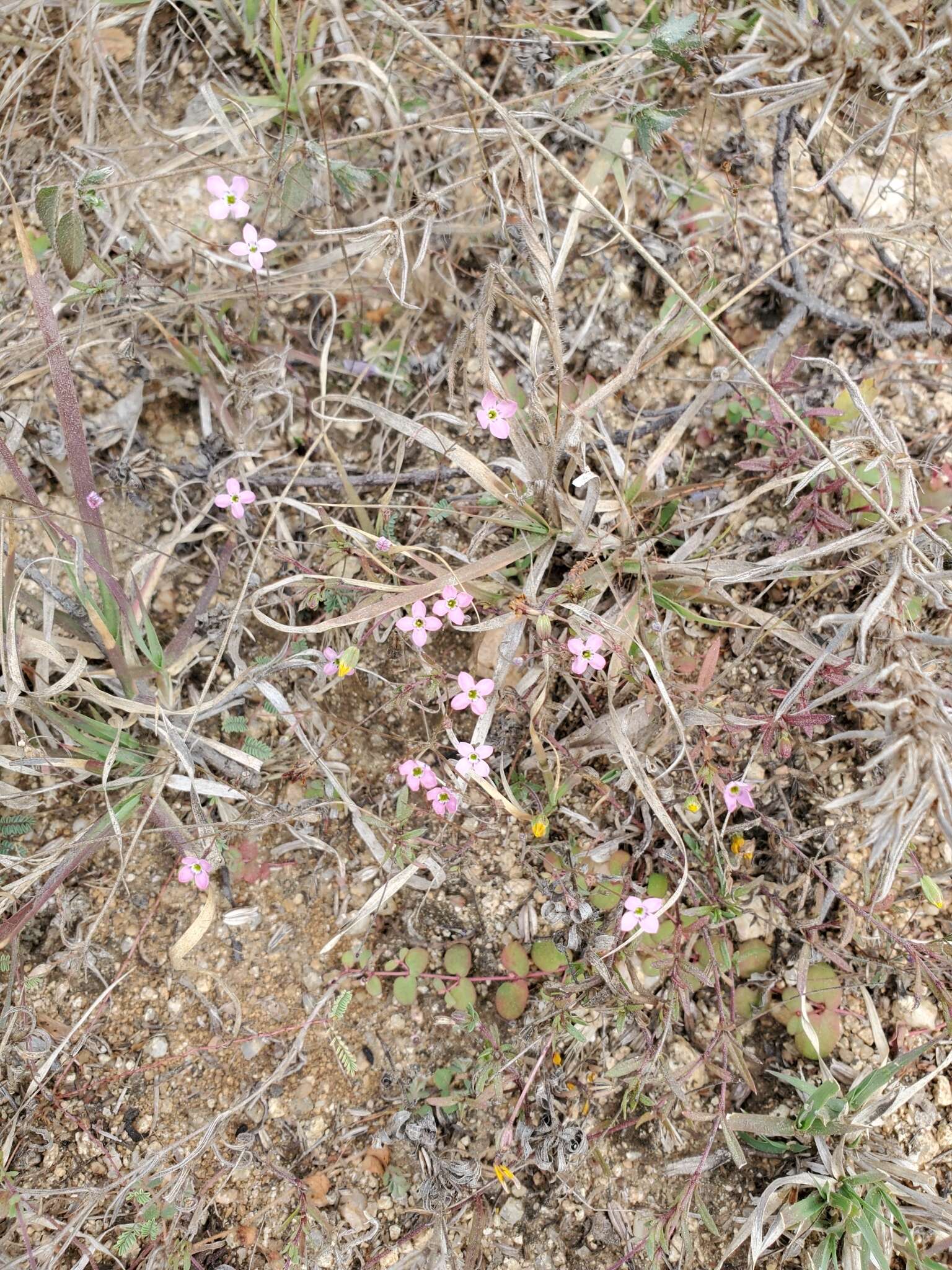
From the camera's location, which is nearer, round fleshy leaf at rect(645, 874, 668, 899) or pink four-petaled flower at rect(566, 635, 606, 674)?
pink four-petaled flower at rect(566, 635, 606, 674)

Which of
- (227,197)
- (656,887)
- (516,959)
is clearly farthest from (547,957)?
(227,197)

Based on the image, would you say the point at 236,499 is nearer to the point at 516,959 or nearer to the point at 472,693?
the point at 472,693

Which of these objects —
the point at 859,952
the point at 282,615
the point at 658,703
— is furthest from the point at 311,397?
the point at 859,952

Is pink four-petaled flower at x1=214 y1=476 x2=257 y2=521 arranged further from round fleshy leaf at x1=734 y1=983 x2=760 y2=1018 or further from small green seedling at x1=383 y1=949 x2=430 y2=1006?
round fleshy leaf at x1=734 y1=983 x2=760 y2=1018

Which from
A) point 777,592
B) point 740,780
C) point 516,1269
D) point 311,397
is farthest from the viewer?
point 311,397

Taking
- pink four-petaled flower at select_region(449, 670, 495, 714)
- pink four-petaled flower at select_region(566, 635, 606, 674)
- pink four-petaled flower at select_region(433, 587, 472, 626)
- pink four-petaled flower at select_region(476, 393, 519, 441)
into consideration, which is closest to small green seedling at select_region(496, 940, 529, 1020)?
pink four-petaled flower at select_region(449, 670, 495, 714)

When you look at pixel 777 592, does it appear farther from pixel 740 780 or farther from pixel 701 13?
pixel 701 13
